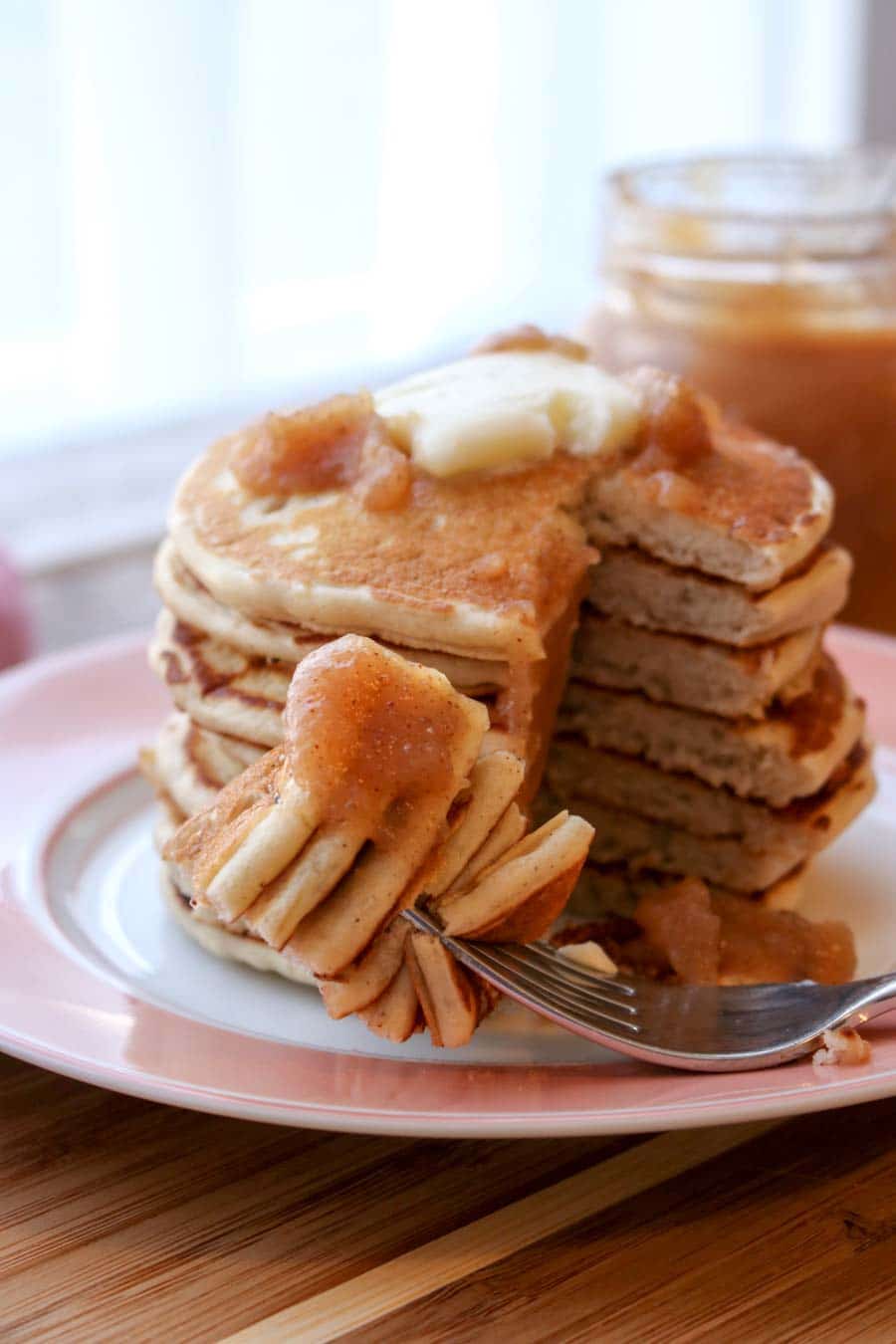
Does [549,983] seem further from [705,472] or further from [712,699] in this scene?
[705,472]

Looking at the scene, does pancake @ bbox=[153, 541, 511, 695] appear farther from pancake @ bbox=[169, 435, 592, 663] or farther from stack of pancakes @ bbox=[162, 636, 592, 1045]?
stack of pancakes @ bbox=[162, 636, 592, 1045]

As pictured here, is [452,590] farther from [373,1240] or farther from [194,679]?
[373,1240]

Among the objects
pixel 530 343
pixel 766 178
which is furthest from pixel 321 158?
pixel 530 343

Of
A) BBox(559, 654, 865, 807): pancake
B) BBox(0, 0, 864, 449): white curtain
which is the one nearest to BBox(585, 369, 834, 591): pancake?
BBox(559, 654, 865, 807): pancake

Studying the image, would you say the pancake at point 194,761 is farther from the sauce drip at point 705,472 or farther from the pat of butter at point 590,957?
the sauce drip at point 705,472

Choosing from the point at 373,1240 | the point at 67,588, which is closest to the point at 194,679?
the point at 373,1240
